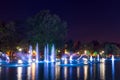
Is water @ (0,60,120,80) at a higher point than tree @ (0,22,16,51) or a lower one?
lower

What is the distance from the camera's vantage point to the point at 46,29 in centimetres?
6369

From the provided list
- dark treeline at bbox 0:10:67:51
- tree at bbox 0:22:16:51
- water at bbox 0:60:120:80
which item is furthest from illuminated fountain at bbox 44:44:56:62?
water at bbox 0:60:120:80

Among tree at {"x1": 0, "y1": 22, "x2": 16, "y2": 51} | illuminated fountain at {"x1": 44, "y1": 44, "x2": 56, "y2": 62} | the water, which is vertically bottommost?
the water

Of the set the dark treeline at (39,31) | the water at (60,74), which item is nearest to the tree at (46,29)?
the dark treeline at (39,31)

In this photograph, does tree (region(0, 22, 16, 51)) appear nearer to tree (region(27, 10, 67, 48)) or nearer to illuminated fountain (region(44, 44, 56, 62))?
tree (region(27, 10, 67, 48))

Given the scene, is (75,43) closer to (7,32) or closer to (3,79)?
(7,32)

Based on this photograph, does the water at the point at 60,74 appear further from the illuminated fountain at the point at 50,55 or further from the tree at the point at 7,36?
the illuminated fountain at the point at 50,55

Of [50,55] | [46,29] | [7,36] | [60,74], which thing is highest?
[46,29]

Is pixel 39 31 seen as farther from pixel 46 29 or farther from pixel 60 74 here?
pixel 60 74

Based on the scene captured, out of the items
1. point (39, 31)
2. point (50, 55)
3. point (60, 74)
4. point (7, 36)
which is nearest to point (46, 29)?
point (39, 31)

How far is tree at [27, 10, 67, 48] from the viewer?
2483 inches

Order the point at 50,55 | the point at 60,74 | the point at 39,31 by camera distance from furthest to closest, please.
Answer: the point at 50,55
the point at 39,31
the point at 60,74

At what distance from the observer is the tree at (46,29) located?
63062 millimetres

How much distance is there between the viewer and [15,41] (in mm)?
66438
